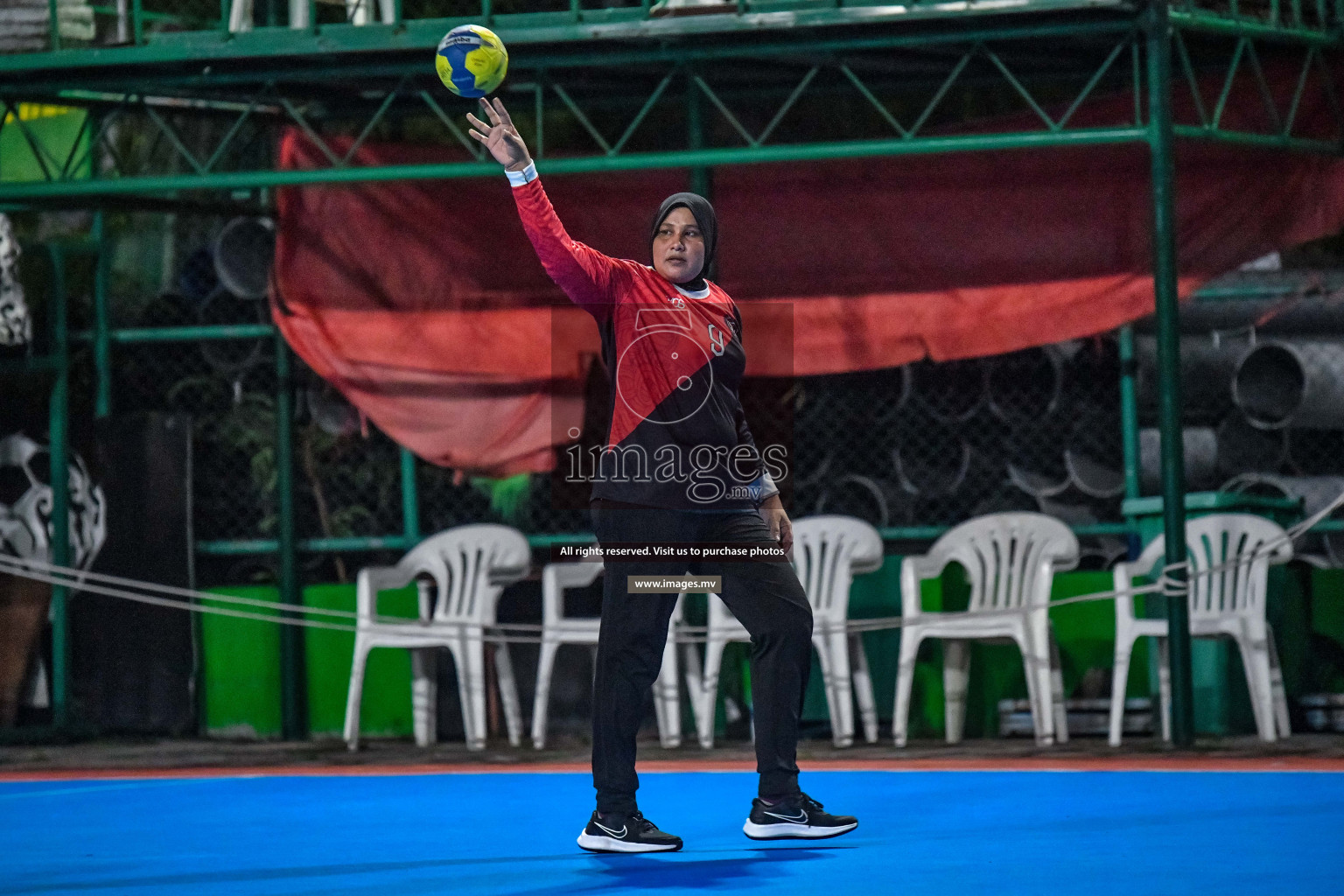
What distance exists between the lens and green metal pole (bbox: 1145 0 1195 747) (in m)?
9.12

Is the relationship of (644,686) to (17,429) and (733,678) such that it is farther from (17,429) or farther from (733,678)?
(17,429)

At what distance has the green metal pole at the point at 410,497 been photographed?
36.3 feet

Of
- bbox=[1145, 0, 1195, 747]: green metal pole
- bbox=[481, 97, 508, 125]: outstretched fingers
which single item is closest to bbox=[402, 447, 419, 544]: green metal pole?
bbox=[1145, 0, 1195, 747]: green metal pole

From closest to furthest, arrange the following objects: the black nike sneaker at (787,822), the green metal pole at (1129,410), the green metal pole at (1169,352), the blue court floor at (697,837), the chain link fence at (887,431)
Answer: the blue court floor at (697,837) → the black nike sneaker at (787,822) → the green metal pole at (1169,352) → the green metal pole at (1129,410) → the chain link fence at (887,431)

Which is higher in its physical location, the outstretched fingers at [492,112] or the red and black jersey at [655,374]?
the outstretched fingers at [492,112]

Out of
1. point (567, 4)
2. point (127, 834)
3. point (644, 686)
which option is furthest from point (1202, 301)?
point (127, 834)

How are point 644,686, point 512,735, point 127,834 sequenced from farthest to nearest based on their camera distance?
point 512,735 → point 127,834 → point 644,686

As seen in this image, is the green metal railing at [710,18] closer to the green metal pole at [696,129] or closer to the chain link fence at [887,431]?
the green metal pole at [696,129]

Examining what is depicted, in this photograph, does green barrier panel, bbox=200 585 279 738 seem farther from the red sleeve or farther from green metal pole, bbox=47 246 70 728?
the red sleeve

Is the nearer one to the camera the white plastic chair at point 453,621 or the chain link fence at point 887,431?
the white plastic chair at point 453,621

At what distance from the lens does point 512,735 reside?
10.3 meters

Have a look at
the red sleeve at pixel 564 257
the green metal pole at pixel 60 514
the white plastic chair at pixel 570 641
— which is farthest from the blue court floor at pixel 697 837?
the green metal pole at pixel 60 514

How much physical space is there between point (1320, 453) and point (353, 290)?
19.1 ft

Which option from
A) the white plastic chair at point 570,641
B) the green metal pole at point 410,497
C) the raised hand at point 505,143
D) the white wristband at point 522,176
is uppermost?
the raised hand at point 505,143
